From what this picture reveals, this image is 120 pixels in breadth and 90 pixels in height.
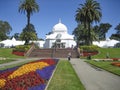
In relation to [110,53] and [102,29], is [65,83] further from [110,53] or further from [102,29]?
[102,29]

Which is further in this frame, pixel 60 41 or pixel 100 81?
pixel 60 41

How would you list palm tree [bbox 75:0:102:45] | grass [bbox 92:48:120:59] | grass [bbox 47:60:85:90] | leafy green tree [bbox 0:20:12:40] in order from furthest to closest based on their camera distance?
leafy green tree [bbox 0:20:12:40]
palm tree [bbox 75:0:102:45]
grass [bbox 92:48:120:59]
grass [bbox 47:60:85:90]

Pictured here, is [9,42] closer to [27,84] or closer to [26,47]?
[26,47]

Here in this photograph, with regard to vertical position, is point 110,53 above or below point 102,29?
below

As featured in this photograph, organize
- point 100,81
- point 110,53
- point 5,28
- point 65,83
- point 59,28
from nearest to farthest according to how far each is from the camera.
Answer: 1. point 65,83
2. point 100,81
3. point 110,53
4. point 59,28
5. point 5,28

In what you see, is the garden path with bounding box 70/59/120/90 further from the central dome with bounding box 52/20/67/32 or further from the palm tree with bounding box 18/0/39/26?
the central dome with bounding box 52/20/67/32

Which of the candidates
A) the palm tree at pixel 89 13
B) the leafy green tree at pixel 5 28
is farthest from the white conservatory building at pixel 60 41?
the leafy green tree at pixel 5 28

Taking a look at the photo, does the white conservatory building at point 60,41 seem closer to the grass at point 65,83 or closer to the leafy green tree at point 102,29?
the leafy green tree at point 102,29

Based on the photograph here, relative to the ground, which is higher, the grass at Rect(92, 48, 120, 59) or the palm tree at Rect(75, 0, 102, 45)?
the palm tree at Rect(75, 0, 102, 45)

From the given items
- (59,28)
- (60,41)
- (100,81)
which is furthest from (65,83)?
(59,28)

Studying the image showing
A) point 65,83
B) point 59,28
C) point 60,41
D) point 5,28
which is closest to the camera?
point 65,83

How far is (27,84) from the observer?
9.80 meters

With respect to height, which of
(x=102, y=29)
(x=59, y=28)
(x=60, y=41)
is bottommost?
(x=60, y=41)

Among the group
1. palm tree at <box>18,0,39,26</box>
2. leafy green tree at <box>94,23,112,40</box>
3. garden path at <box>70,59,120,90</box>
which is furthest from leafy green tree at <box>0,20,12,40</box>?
garden path at <box>70,59,120,90</box>
